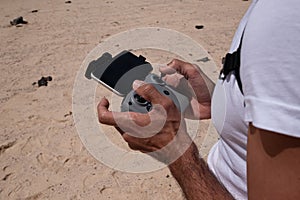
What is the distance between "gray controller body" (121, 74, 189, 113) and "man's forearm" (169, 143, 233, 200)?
0.40ft

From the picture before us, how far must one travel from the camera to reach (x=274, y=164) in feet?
1.98

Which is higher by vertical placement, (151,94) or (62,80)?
(151,94)

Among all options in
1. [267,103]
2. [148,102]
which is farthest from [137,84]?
[267,103]

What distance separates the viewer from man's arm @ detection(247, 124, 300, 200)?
58 centimetres

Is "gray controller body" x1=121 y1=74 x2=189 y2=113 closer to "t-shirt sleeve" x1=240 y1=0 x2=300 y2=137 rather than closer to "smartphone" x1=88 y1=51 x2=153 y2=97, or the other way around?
"smartphone" x1=88 y1=51 x2=153 y2=97

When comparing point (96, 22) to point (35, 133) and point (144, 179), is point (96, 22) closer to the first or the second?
point (35, 133)

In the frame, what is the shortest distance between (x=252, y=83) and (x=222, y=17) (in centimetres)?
337

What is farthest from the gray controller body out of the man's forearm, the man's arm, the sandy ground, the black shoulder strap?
the sandy ground

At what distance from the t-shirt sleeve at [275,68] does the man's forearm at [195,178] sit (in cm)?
37

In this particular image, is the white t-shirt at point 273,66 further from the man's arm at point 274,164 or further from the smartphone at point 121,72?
the smartphone at point 121,72

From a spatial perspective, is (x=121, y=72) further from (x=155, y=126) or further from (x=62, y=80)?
(x=62, y=80)

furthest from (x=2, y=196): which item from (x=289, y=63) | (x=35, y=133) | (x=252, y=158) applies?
(x=289, y=63)

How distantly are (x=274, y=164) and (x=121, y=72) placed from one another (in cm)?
59

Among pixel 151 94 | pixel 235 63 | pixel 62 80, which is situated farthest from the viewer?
pixel 62 80
